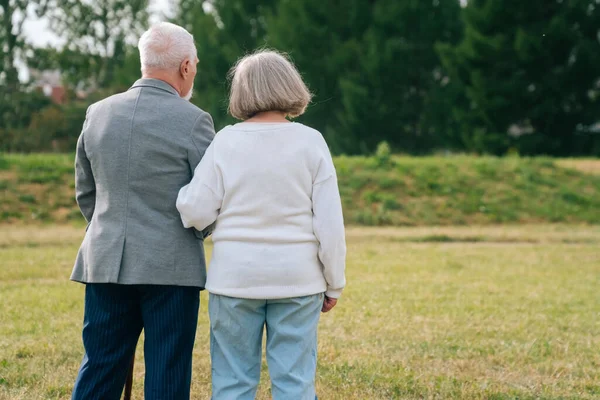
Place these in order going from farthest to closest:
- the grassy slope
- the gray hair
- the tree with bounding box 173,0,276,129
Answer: the tree with bounding box 173,0,276,129, the grassy slope, the gray hair

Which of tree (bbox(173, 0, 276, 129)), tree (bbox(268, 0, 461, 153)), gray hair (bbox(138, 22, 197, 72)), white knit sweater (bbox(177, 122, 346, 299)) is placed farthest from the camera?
tree (bbox(173, 0, 276, 129))

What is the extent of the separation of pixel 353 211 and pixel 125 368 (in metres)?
12.5

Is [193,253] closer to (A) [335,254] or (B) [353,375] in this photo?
(A) [335,254]

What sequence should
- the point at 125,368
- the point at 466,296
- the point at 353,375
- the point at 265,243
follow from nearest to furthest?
1. the point at 265,243
2. the point at 125,368
3. the point at 353,375
4. the point at 466,296

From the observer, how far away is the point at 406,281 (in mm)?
8906

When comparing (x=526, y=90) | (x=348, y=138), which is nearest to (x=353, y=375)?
(x=526, y=90)

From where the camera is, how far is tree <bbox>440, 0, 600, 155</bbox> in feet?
96.0

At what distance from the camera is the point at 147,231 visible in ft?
10.9

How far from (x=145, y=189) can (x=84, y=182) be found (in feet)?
1.25

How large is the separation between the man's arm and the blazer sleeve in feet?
1.65

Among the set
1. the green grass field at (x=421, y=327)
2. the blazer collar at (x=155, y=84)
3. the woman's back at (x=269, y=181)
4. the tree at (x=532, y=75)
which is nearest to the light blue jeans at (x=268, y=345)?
the woman's back at (x=269, y=181)

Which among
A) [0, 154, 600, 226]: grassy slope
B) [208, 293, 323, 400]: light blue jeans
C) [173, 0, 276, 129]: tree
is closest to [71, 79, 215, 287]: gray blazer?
[208, 293, 323, 400]: light blue jeans

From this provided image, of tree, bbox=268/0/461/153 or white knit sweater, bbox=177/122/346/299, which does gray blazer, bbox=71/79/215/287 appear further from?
tree, bbox=268/0/461/153

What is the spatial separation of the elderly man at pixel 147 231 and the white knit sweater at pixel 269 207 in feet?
0.51
